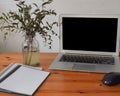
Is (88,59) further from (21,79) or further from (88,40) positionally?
(21,79)

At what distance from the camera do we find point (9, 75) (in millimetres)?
1145

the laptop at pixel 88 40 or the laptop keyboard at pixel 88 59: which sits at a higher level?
the laptop at pixel 88 40

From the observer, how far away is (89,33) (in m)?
1.41

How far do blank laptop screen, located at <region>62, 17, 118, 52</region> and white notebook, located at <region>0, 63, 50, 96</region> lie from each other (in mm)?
336

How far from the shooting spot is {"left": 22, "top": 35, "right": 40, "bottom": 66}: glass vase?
51.3 inches

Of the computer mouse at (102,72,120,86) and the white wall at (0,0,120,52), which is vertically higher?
the white wall at (0,0,120,52)

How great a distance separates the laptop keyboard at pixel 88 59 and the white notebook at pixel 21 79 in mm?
232

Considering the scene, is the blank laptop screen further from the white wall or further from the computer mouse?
the computer mouse

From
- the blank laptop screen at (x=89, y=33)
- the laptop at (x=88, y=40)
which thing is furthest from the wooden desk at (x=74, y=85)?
the blank laptop screen at (x=89, y=33)

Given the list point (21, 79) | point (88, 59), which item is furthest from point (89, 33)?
point (21, 79)

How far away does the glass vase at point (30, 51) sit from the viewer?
4.27 feet

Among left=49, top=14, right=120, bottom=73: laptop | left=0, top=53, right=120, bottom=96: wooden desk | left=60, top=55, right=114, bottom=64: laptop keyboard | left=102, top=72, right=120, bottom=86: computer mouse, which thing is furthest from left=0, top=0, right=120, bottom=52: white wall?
left=102, top=72, right=120, bottom=86: computer mouse

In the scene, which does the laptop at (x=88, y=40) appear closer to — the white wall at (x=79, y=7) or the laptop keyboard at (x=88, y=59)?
the laptop keyboard at (x=88, y=59)

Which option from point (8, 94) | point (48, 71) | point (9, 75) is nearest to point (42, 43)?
point (48, 71)
